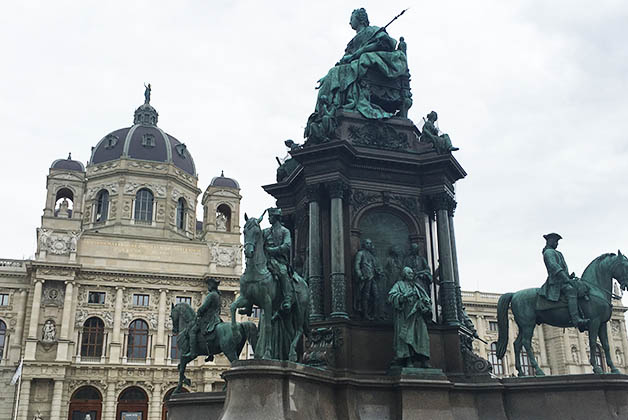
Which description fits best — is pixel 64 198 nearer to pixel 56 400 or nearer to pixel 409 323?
pixel 56 400

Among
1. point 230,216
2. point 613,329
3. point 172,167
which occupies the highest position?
point 172,167

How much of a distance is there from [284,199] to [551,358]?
63778mm

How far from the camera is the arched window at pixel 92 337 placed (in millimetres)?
53875

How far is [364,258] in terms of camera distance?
36.3ft

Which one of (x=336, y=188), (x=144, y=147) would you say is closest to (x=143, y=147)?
(x=144, y=147)

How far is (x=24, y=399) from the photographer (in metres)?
49.6

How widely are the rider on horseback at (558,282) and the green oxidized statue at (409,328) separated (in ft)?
8.19

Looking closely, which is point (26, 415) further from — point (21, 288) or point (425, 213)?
point (425, 213)

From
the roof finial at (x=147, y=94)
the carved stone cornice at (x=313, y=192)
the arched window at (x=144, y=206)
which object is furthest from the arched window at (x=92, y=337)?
the carved stone cornice at (x=313, y=192)

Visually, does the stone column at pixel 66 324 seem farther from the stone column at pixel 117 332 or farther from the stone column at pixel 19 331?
the stone column at pixel 19 331

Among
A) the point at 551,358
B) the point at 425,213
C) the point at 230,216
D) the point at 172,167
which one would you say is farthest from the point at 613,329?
the point at 425,213

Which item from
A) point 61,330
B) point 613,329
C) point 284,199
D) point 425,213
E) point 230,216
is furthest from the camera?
point 613,329

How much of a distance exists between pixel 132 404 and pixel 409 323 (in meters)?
48.3

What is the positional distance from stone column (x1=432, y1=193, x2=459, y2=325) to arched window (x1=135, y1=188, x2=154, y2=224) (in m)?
54.7
